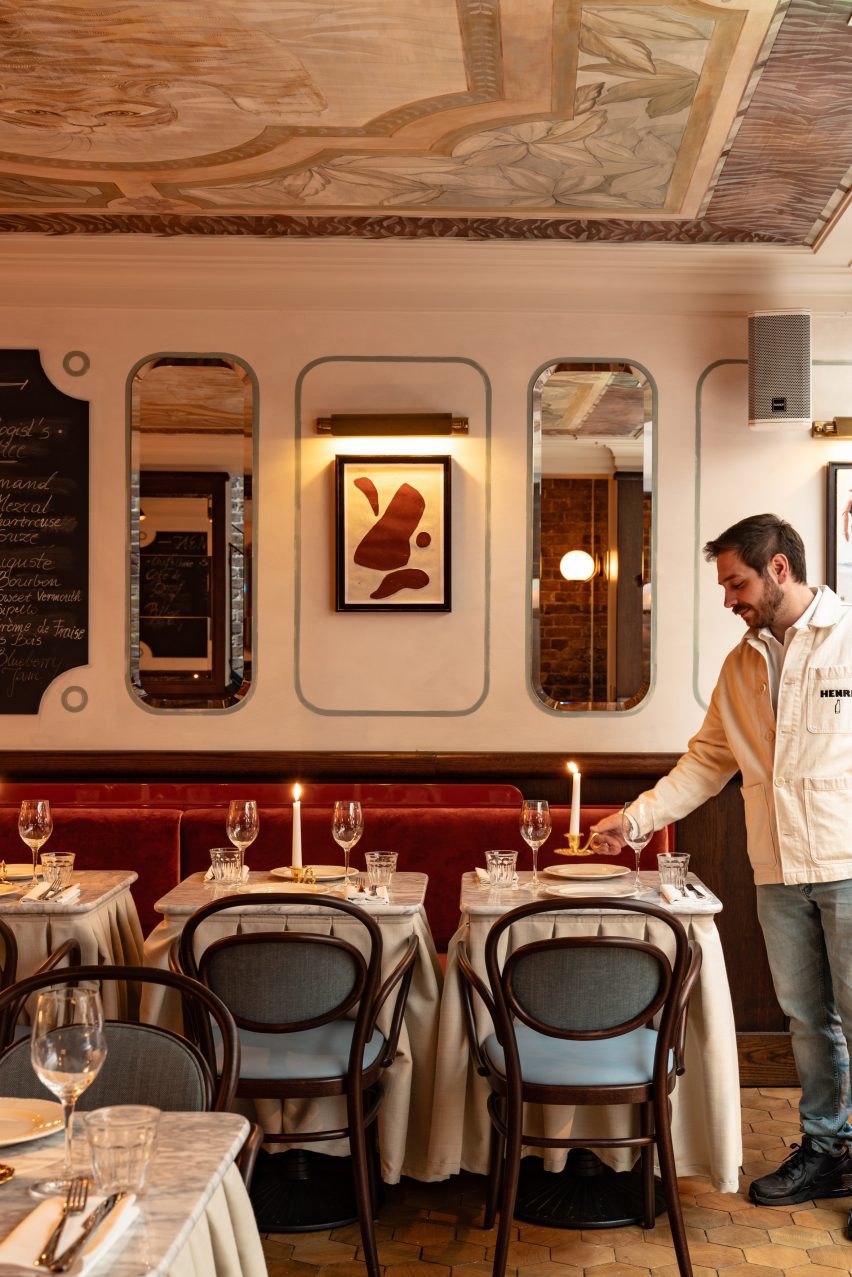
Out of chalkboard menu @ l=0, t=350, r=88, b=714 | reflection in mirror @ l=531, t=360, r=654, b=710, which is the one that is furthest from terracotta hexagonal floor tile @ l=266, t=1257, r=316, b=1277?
chalkboard menu @ l=0, t=350, r=88, b=714

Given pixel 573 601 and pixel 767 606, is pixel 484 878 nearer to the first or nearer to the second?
pixel 767 606

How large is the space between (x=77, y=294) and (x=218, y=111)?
1.52 m

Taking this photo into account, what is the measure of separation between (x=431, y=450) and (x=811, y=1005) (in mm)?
2615

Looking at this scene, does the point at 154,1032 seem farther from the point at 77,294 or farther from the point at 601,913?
the point at 77,294

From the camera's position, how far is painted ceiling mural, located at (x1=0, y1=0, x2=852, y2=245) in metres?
3.21

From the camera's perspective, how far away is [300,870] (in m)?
3.58

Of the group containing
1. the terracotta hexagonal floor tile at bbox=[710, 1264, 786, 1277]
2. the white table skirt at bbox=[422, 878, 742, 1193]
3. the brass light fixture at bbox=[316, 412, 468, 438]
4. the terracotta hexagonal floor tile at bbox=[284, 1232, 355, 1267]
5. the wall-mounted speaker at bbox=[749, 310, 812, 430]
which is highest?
the wall-mounted speaker at bbox=[749, 310, 812, 430]

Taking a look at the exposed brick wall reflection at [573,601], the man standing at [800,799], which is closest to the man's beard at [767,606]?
the man standing at [800,799]

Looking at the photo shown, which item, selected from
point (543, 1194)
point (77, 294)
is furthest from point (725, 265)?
point (543, 1194)

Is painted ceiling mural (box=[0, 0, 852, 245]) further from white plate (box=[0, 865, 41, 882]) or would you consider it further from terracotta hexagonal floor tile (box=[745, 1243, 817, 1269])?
terracotta hexagonal floor tile (box=[745, 1243, 817, 1269])

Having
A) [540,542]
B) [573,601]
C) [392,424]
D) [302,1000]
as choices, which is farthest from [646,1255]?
[573,601]

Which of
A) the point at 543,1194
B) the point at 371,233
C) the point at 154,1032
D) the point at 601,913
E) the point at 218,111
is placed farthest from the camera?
the point at 371,233

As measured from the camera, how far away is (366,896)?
3.35 m

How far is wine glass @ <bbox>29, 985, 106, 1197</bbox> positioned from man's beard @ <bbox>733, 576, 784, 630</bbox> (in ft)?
7.70
